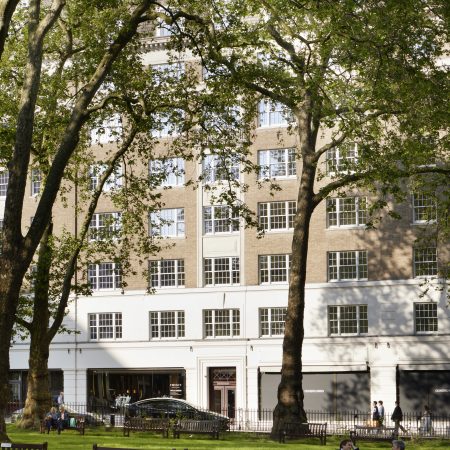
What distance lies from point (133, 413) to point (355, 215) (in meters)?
15.9

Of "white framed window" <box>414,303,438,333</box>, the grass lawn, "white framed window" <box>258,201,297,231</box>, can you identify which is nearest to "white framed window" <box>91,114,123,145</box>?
"white framed window" <box>258,201,297,231</box>

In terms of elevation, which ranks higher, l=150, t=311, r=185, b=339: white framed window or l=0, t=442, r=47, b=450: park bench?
l=150, t=311, r=185, b=339: white framed window

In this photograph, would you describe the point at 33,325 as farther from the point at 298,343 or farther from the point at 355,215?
the point at 355,215

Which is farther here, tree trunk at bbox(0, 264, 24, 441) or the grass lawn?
the grass lawn

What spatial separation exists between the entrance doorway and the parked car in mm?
5773

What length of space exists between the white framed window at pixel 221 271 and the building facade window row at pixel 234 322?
1608 mm

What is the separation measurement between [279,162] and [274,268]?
5967 mm

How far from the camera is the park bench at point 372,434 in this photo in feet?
134

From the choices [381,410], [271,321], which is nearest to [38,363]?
[381,410]

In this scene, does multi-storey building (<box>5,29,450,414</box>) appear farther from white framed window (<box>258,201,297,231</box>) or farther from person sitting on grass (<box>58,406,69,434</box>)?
person sitting on grass (<box>58,406,69,434</box>)

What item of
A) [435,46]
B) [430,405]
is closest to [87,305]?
[430,405]

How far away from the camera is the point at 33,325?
44750mm

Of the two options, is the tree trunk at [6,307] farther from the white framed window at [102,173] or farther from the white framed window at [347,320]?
the white framed window at [347,320]

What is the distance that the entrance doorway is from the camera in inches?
2491
